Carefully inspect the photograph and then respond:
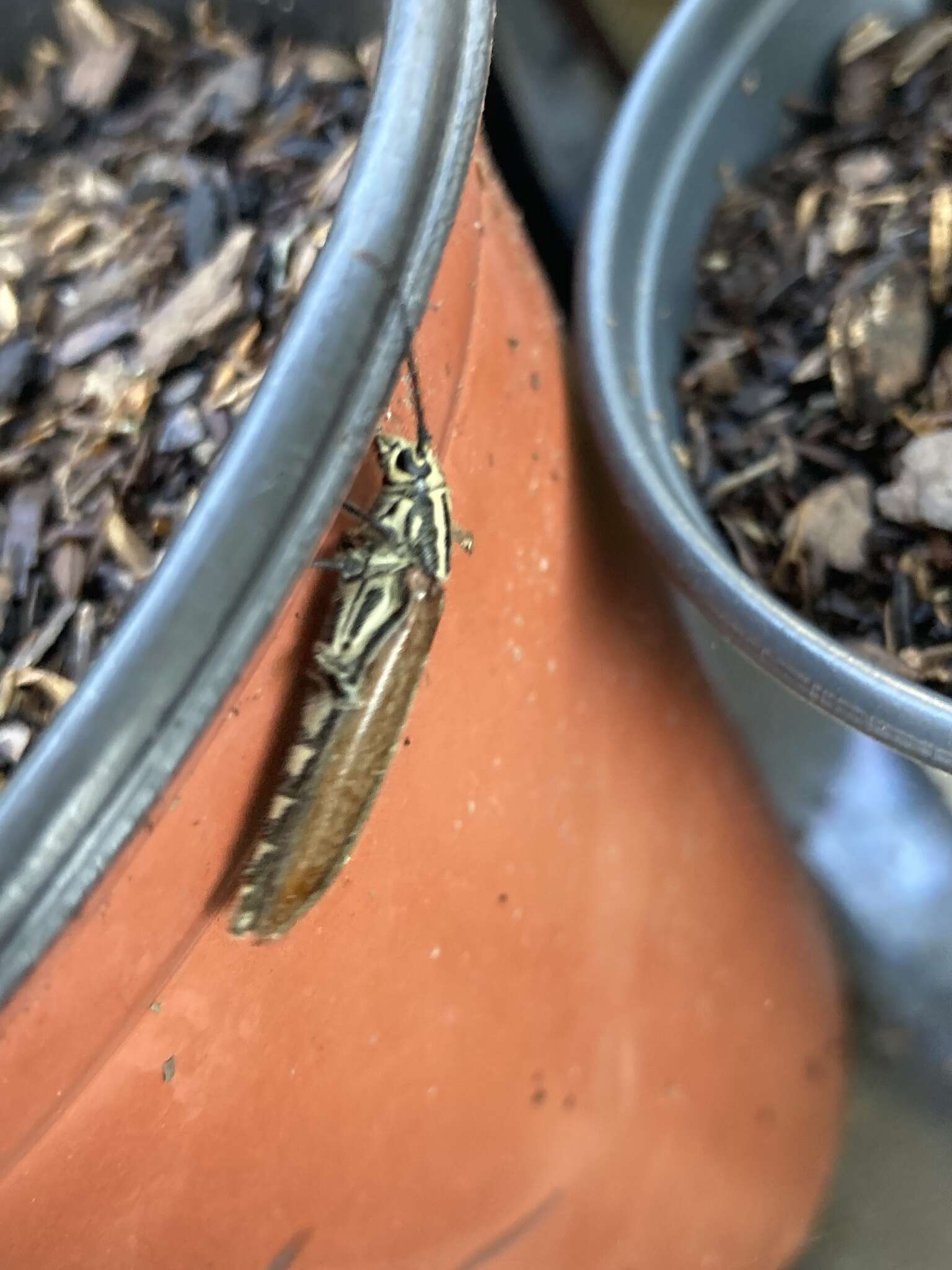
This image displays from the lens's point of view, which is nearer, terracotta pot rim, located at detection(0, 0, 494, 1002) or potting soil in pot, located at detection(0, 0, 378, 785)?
terracotta pot rim, located at detection(0, 0, 494, 1002)

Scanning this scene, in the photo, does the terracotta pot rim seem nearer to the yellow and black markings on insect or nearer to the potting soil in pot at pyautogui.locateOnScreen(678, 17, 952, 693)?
the yellow and black markings on insect

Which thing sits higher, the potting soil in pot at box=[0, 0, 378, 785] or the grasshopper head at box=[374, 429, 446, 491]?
the potting soil in pot at box=[0, 0, 378, 785]

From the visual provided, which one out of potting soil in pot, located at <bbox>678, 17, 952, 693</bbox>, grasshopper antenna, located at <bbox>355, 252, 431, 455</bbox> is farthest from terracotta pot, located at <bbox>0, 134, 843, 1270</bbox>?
potting soil in pot, located at <bbox>678, 17, 952, 693</bbox>

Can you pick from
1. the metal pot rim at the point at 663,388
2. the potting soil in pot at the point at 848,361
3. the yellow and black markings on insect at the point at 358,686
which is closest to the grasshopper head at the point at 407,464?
the yellow and black markings on insect at the point at 358,686

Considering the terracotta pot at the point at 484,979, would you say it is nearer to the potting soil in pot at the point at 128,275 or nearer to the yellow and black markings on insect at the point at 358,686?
the yellow and black markings on insect at the point at 358,686

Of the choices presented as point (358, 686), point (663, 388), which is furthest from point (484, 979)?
point (663, 388)

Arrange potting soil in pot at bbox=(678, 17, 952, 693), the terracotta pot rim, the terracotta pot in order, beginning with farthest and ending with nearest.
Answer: potting soil in pot at bbox=(678, 17, 952, 693)
the terracotta pot
the terracotta pot rim

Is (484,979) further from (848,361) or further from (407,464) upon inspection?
(848,361)
